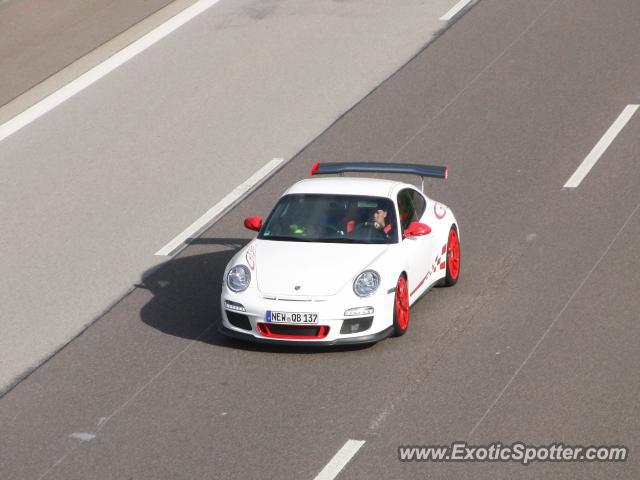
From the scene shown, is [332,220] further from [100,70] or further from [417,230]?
[100,70]

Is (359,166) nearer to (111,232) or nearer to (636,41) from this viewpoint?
(111,232)

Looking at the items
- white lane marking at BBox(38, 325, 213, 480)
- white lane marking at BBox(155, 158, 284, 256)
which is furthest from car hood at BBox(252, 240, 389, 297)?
white lane marking at BBox(155, 158, 284, 256)

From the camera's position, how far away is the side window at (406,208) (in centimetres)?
1345

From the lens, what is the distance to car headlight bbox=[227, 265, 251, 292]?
40.6 ft

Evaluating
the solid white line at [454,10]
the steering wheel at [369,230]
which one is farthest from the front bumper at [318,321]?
the solid white line at [454,10]

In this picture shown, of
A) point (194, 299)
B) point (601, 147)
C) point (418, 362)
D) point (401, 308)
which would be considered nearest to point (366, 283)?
point (401, 308)

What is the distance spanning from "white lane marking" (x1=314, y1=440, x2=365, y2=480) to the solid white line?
16316 mm

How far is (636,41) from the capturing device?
23.9 metres

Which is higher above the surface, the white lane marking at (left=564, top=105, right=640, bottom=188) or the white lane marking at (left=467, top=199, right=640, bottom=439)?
the white lane marking at (left=467, top=199, right=640, bottom=439)

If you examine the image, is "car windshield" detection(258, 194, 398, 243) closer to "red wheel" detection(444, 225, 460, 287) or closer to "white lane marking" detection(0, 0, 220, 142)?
"red wheel" detection(444, 225, 460, 287)

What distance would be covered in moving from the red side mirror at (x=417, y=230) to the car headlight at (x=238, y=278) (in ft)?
5.94

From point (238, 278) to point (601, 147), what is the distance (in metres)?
8.71

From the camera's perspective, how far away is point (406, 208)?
13695mm

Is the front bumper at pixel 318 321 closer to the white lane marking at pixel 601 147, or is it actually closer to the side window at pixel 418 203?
the side window at pixel 418 203
